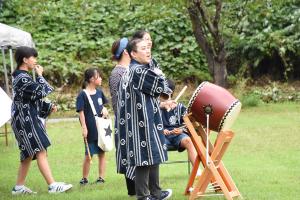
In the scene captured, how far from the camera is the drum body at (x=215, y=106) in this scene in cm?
700

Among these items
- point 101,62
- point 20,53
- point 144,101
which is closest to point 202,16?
point 101,62

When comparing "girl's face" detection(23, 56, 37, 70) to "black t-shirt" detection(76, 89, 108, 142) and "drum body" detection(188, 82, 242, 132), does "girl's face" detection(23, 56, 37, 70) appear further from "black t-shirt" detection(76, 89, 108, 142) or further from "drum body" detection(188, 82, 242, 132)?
"drum body" detection(188, 82, 242, 132)

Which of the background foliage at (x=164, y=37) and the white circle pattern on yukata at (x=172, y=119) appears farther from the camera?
the background foliage at (x=164, y=37)

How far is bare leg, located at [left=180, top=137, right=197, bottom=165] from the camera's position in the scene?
8.24 metres

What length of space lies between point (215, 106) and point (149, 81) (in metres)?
0.82

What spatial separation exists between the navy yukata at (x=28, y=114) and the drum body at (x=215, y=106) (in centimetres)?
169

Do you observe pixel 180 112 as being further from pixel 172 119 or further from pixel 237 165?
pixel 237 165

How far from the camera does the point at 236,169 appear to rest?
30.6ft

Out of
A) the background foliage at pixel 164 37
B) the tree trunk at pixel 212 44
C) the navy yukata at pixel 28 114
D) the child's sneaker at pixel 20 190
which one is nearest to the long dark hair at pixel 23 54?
the navy yukata at pixel 28 114

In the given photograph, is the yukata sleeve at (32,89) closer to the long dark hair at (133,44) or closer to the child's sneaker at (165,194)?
the long dark hair at (133,44)

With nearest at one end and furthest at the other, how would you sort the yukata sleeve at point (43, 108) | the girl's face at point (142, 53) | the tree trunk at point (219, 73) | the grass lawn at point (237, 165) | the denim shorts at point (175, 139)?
the girl's face at point (142, 53), the grass lawn at point (237, 165), the yukata sleeve at point (43, 108), the denim shorts at point (175, 139), the tree trunk at point (219, 73)

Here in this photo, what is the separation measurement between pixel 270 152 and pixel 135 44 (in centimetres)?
469

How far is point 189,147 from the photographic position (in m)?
8.27

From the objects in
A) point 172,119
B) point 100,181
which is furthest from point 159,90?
point 100,181
